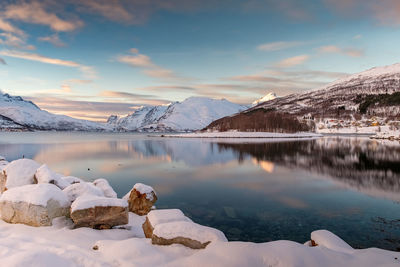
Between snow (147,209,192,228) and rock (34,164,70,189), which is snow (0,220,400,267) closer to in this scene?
snow (147,209,192,228)

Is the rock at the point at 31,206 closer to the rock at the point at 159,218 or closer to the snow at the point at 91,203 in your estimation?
the snow at the point at 91,203

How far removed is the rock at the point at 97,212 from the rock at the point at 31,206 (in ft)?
2.99

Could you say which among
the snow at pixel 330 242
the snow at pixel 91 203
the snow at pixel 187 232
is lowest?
the snow at pixel 330 242

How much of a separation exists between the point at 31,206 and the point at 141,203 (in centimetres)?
585

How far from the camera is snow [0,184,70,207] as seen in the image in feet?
35.7

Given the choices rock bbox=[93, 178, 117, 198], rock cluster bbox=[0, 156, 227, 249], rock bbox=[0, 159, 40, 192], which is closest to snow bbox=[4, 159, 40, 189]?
rock bbox=[0, 159, 40, 192]

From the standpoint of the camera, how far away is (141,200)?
50.5 feet

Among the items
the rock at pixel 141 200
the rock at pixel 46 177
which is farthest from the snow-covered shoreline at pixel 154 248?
the rock at pixel 141 200

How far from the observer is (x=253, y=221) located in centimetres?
1430

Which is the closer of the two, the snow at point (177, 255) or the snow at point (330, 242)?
the snow at point (177, 255)

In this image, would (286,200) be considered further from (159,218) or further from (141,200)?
(159,218)

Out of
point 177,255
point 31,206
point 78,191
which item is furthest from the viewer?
point 78,191

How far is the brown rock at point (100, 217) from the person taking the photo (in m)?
11.0

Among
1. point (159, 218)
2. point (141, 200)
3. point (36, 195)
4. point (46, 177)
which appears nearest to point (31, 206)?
point (36, 195)
